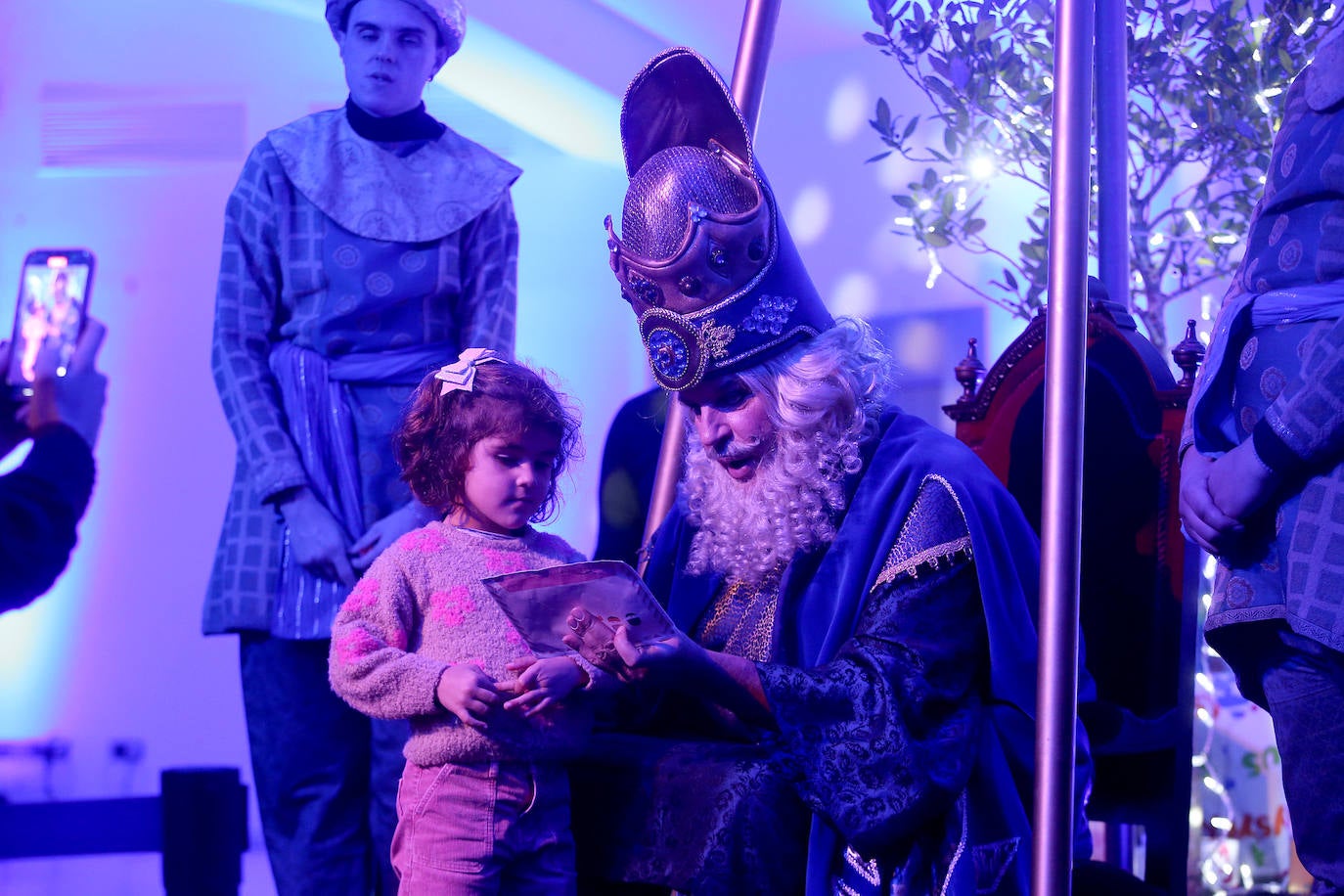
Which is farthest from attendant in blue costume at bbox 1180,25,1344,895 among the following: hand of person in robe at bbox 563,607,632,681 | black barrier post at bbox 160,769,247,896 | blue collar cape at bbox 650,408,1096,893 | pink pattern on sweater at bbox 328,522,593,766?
black barrier post at bbox 160,769,247,896

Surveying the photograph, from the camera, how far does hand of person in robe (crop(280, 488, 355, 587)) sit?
7.42 ft

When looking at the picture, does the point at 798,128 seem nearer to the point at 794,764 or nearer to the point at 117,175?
the point at 117,175

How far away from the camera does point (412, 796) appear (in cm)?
181

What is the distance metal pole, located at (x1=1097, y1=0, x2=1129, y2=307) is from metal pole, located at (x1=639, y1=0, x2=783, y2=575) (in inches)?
34.8

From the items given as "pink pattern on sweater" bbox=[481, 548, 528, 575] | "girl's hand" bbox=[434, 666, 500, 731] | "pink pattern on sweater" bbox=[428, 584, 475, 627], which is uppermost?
"pink pattern on sweater" bbox=[481, 548, 528, 575]

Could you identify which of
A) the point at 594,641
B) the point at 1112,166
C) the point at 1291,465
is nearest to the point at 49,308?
the point at 594,641

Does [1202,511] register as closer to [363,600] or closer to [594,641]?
[594,641]

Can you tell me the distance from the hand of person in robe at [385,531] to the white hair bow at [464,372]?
1.18ft

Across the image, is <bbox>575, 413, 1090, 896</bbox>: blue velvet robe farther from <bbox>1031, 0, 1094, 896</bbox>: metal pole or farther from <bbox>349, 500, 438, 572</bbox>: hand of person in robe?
<bbox>349, 500, 438, 572</bbox>: hand of person in robe

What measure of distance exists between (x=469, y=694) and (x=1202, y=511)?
3.18 ft

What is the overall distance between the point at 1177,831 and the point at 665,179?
55.5 inches

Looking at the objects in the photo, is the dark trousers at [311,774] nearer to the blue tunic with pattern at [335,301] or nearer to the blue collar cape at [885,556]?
the blue tunic with pattern at [335,301]

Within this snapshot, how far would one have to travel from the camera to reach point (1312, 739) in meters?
1.65

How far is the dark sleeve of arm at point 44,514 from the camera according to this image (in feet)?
10.2
